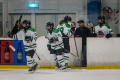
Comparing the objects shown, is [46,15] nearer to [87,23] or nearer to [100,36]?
[87,23]

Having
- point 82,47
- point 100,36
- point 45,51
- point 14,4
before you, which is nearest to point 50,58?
point 45,51

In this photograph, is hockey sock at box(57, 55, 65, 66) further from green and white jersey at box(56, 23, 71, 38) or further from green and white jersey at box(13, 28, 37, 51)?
green and white jersey at box(13, 28, 37, 51)

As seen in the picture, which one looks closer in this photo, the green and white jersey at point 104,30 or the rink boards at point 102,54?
the rink boards at point 102,54

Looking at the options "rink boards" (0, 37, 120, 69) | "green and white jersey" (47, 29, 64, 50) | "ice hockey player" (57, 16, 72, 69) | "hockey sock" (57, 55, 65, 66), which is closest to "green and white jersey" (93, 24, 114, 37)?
"rink boards" (0, 37, 120, 69)

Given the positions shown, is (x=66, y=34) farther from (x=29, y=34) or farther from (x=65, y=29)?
(x=29, y=34)

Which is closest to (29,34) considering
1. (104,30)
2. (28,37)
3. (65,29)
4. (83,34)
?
(28,37)

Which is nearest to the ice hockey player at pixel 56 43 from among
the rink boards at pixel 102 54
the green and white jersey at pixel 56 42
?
the green and white jersey at pixel 56 42

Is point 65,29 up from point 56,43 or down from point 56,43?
up

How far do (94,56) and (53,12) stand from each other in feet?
6.46

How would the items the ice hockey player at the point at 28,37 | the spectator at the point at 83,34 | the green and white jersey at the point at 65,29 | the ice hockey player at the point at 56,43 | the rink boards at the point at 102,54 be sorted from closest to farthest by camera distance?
the ice hockey player at the point at 28,37
the ice hockey player at the point at 56,43
the green and white jersey at the point at 65,29
the rink boards at the point at 102,54
the spectator at the point at 83,34

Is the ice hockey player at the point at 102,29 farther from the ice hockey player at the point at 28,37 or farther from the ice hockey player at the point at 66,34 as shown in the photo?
the ice hockey player at the point at 28,37

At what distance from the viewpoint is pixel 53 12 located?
760 centimetres

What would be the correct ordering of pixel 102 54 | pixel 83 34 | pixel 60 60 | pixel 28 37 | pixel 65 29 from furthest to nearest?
1. pixel 83 34
2. pixel 102 54
3. pixel 65 29
4. pixel 60 60
5. pixel 28 37

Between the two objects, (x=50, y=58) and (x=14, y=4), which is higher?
(x=14, y=4)
